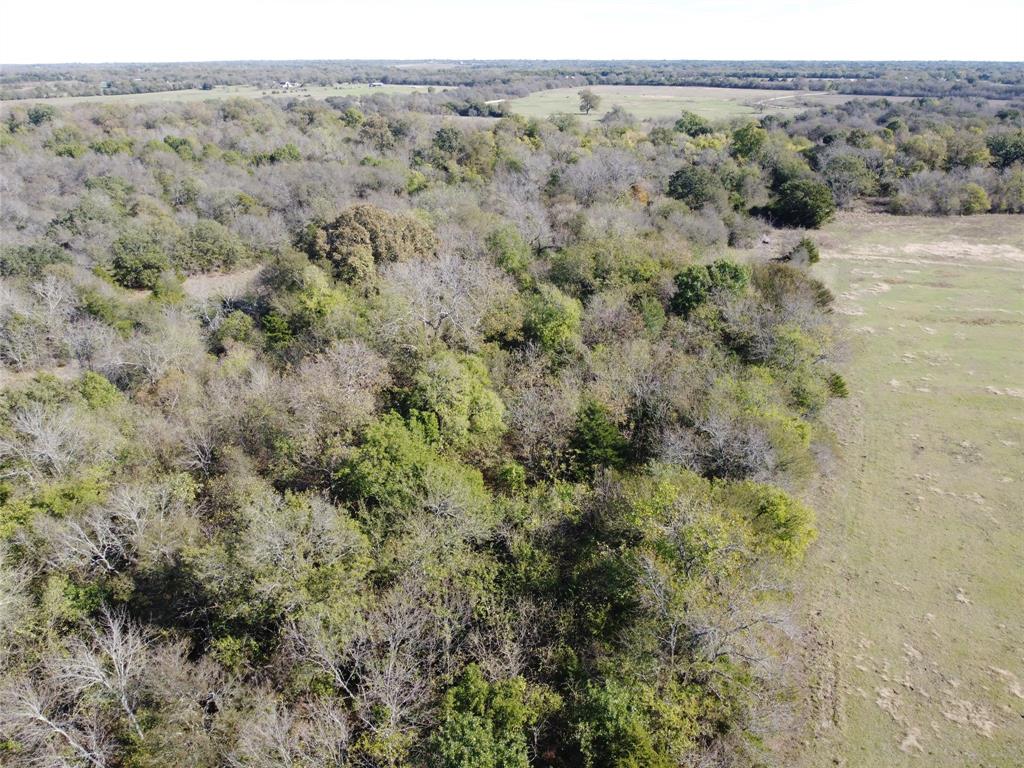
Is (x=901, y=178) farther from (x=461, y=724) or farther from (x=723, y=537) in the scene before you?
(x=461, y=724)

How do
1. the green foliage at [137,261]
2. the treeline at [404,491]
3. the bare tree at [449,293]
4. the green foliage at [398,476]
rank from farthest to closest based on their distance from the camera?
the green foliage at [137,261]
the bare tree at [449,293]
the green foliage at [398,476]
the treeline at [404,491]

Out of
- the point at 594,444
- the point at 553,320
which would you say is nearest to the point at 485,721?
the point at 594,444

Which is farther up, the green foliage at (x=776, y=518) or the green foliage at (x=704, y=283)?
the green foliage at (x=704, y=283)

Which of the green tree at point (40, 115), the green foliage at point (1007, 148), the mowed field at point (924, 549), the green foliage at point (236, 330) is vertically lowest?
the mowed field at point (924, 549)

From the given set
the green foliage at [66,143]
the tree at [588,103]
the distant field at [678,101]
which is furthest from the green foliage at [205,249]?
the tree at [588,103]

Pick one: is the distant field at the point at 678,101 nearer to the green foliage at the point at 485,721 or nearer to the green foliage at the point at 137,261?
the green foliage at the point at 137,261

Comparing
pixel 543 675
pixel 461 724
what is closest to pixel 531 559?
pixel 543 675
